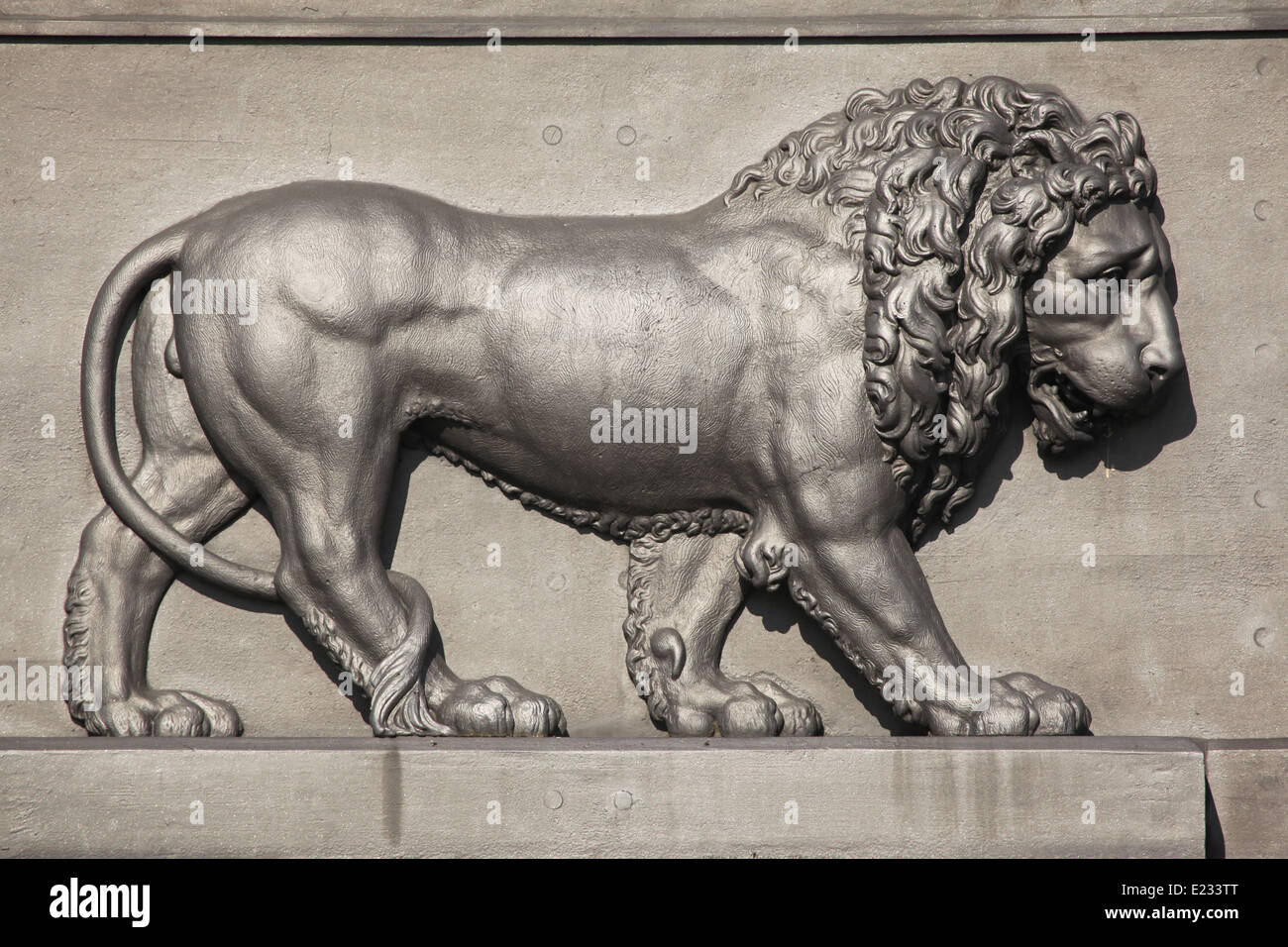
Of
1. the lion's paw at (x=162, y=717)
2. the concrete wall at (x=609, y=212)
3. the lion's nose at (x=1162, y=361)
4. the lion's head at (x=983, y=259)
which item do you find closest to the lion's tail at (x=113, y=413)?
the concrete wall at (x=609, y=212)

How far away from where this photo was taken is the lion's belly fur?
4.43 meters

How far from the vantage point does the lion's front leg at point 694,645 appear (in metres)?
4.52

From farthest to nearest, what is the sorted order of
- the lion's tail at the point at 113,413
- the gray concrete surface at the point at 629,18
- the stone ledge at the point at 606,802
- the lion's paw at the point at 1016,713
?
1. the gray concrete surface at the point at 629,18
2. the lion's tail at the point at 113,413
3. the lion's paw at the point at 1016,713
4. the stone ledge at the point at 606,802

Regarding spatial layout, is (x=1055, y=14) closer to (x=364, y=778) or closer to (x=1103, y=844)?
(x=1103, y=844)

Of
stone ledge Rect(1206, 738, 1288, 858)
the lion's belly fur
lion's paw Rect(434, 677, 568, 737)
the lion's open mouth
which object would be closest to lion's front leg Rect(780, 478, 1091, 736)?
the lion's belly fur

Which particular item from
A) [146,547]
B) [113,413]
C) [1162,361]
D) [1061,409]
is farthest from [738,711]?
[113,413]

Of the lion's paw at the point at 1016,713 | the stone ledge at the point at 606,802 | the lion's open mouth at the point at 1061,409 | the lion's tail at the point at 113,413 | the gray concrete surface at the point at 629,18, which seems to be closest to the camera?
the stone ledge at the point at 606,802

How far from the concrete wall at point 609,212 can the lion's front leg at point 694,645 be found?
3.4 inches

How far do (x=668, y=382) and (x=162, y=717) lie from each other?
1598 millimetres

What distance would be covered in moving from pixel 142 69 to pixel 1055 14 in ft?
8.50

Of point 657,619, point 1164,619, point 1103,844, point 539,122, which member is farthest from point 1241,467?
point 539,122

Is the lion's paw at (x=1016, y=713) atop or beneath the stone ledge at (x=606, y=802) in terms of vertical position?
atop

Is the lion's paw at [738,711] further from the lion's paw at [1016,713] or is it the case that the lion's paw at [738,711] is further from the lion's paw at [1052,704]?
the lion's paw at [1052,704]

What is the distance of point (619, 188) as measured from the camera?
4.80 m
